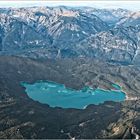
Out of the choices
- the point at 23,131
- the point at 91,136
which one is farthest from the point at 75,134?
the point at 23,131

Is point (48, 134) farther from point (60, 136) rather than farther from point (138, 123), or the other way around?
point (138, 123)

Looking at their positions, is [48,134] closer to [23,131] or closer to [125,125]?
[23,131]

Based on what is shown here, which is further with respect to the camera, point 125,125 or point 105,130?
point 105,130

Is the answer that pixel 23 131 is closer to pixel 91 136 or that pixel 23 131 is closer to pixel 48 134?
pixel 48 134

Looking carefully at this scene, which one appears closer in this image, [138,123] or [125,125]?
[125,125]

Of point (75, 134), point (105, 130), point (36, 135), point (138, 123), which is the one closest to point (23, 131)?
point (36, 135)

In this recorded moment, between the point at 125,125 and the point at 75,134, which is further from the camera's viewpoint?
the point at 75,134

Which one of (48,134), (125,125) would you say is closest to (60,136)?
(48,134)
